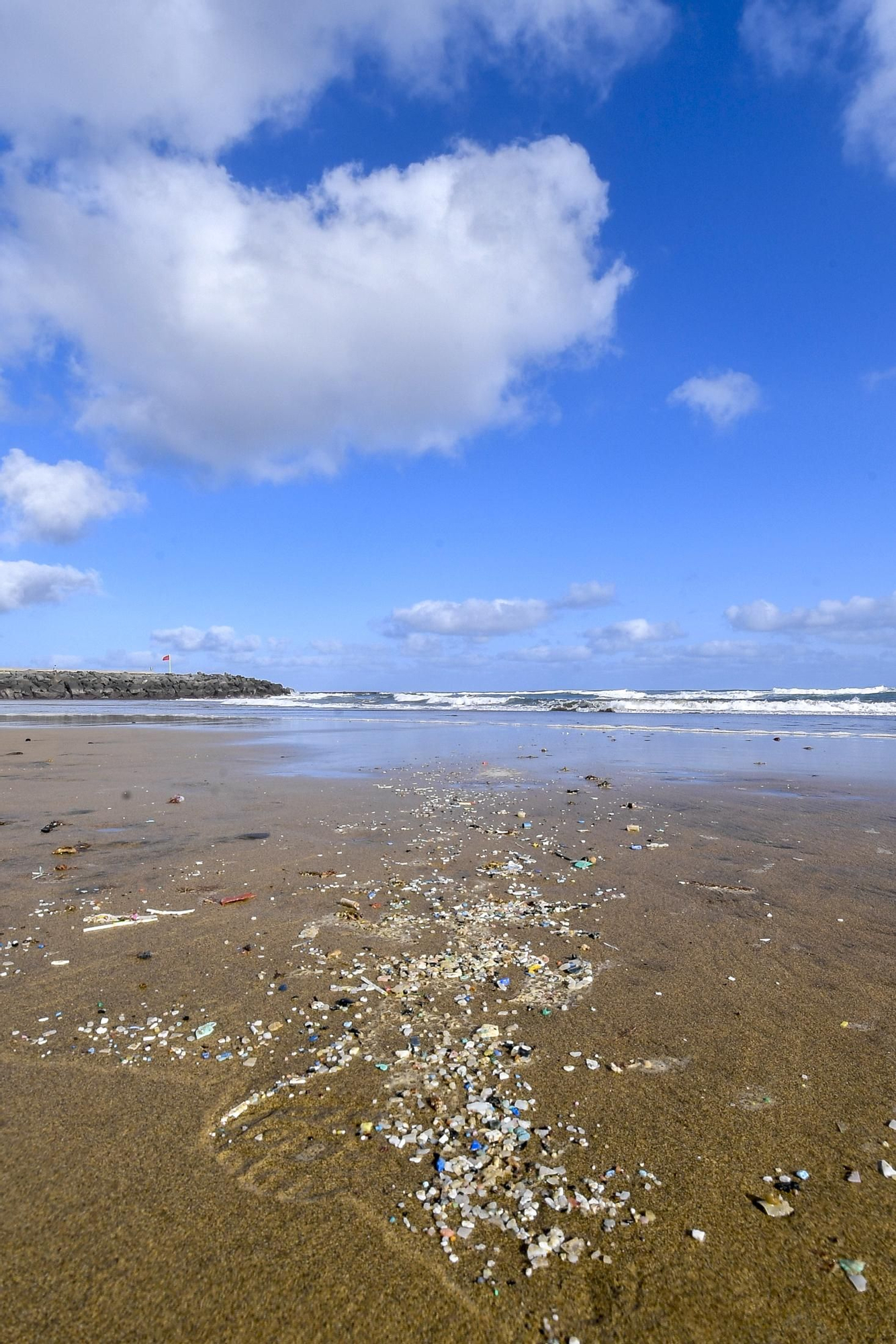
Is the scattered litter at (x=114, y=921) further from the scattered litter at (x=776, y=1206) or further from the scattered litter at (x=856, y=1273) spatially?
the scattered litter at (x=856, y=1273)

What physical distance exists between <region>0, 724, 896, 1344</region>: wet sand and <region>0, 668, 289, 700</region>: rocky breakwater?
59.4m

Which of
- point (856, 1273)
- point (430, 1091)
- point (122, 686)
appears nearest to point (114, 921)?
point (430, 1091)

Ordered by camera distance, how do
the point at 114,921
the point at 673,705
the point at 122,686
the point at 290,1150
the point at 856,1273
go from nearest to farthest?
1. the point at 856,1273
2. the point at 290,1150
3. the point at 114,921
4. the point at 673,705
5. the point at 122,686

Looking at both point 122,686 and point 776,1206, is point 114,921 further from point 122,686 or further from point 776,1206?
point 122,686

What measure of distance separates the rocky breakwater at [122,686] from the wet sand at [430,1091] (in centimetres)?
5936

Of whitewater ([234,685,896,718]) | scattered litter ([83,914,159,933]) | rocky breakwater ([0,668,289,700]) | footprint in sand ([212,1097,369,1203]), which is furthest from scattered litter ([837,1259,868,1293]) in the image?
rocky breakwater ([0,668,289,700])

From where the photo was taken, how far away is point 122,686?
6250cm

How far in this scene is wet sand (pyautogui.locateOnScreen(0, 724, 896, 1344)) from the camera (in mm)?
1964

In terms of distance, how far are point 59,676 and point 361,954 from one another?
6953 cm

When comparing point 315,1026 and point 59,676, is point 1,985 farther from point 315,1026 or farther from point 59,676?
point 59,676

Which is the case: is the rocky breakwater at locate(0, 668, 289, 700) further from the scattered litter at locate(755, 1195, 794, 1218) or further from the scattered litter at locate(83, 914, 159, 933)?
the scattered litter at locate(755, 1195, 794, 1218)

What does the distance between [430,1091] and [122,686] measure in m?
66.9

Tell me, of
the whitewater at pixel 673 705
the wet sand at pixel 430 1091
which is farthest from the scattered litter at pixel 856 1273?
the whitewater at pixel 673 705

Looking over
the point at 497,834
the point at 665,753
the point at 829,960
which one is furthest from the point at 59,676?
the point at 829,960
